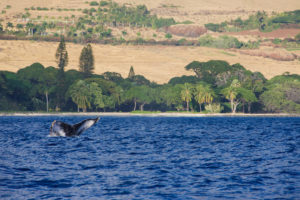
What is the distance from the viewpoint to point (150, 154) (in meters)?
53.2

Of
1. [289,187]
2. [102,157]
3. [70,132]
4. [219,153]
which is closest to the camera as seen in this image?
[289,187]

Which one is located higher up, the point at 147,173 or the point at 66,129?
the point at 147,173

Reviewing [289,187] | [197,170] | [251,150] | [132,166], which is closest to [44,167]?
[132,166]

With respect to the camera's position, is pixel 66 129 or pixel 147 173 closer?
pixel 147 173

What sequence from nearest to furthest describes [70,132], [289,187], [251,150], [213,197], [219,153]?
[213,197]
[289,187]
[219,153]
[251,150]
[70,132]

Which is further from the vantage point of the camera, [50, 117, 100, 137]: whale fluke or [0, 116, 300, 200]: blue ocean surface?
[50, 117, 100, 137]: whale fluke

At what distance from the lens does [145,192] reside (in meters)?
32.4

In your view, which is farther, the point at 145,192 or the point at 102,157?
the point at 102,157

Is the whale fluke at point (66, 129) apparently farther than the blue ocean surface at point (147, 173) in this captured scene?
Yes

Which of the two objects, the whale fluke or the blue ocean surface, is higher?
the blue ocean surface

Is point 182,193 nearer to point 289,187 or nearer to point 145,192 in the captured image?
point 145,192

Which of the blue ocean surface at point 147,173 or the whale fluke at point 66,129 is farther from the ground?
the blue ocean surface at point 147,173

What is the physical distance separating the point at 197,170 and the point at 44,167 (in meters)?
11.2

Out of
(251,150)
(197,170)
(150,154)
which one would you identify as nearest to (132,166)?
(197,170)
